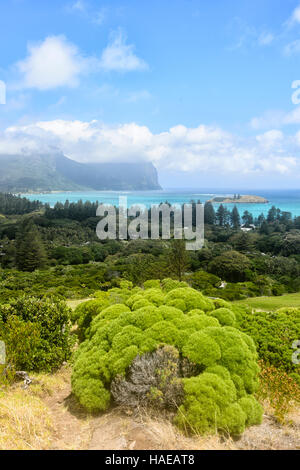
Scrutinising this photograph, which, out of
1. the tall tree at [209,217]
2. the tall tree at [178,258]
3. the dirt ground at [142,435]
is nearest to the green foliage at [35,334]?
the dirt ground at [142,435]

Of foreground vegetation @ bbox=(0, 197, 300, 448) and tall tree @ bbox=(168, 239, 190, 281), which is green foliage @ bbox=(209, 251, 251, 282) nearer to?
tall tree @ bbox=(168, 239, 190, 281)

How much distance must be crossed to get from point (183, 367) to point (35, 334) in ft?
12.2

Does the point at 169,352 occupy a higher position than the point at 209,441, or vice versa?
the point at 169,352

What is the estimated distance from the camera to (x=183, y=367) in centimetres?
550

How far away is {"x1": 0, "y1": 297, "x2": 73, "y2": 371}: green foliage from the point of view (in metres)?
7.10

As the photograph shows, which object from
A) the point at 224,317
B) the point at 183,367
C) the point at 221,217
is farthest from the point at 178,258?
the point at 221,217

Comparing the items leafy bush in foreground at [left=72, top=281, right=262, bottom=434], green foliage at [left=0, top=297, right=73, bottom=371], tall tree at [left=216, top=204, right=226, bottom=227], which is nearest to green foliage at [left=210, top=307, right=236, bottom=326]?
leafy bush in foreground at [left=72, top=281, right=262, bottom=434]

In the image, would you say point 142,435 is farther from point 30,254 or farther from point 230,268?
point 30,254

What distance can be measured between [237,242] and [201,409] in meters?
90.8

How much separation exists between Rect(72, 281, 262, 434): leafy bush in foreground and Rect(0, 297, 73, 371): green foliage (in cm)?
111

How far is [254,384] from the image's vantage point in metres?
5.47

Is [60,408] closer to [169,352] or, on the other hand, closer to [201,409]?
[169,352]

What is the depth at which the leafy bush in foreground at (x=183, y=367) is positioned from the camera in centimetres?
480
